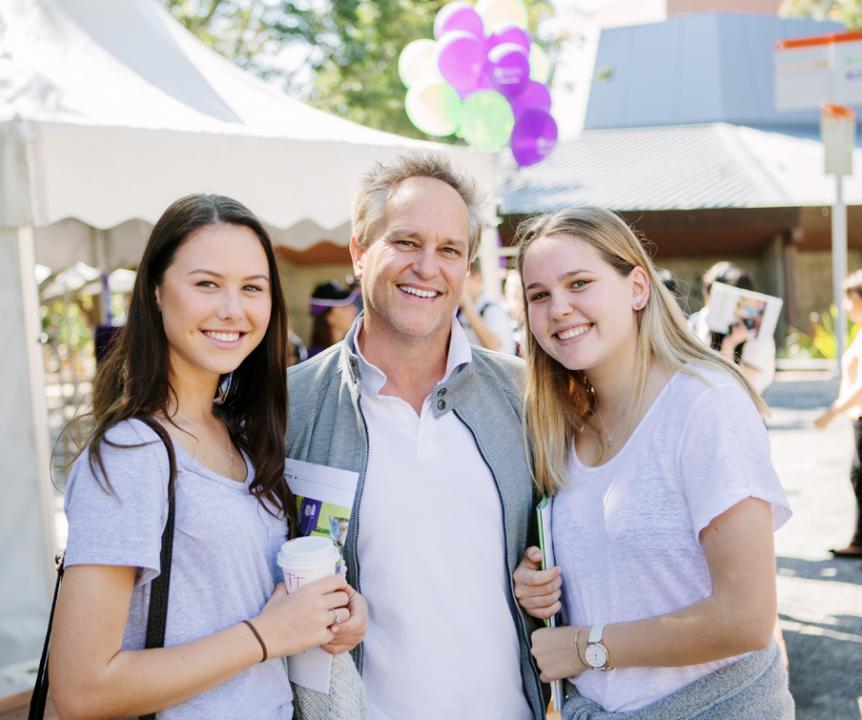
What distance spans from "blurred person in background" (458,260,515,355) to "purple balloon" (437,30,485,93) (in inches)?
49.0

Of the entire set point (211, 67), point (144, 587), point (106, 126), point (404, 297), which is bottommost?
point (144, 587)

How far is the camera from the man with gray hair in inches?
77.7

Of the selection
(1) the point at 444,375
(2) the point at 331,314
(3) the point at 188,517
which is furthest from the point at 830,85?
(3) the point at 188,517

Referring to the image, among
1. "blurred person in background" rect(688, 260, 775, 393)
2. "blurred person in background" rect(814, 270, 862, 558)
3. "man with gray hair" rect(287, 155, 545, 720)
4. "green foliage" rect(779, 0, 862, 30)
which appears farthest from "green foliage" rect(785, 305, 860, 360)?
"green foliage" rect(779, 0, 862, 30)

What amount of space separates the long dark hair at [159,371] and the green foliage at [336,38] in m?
12.5

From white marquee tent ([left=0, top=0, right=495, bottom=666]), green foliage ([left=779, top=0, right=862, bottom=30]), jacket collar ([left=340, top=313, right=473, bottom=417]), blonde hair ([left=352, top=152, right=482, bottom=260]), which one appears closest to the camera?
jacket collar ([left=340, top=313, right=473, bottom=417])

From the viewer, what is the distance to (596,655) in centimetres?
173

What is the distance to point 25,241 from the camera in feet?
12.3

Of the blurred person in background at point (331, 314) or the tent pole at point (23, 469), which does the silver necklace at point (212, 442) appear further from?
the blurred person in background at point (331, 314)

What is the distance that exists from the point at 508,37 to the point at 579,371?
13.7 ft

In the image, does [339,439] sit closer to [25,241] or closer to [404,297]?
[404,297]

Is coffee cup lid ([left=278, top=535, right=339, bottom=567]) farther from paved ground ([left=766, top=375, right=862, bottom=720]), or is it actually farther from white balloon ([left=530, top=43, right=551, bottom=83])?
white balloon ([left=530, top=43, right=551, bottom=83])

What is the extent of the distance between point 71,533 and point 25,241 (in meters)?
2.76

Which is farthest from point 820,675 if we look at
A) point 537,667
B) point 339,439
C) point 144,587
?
point 144,587
